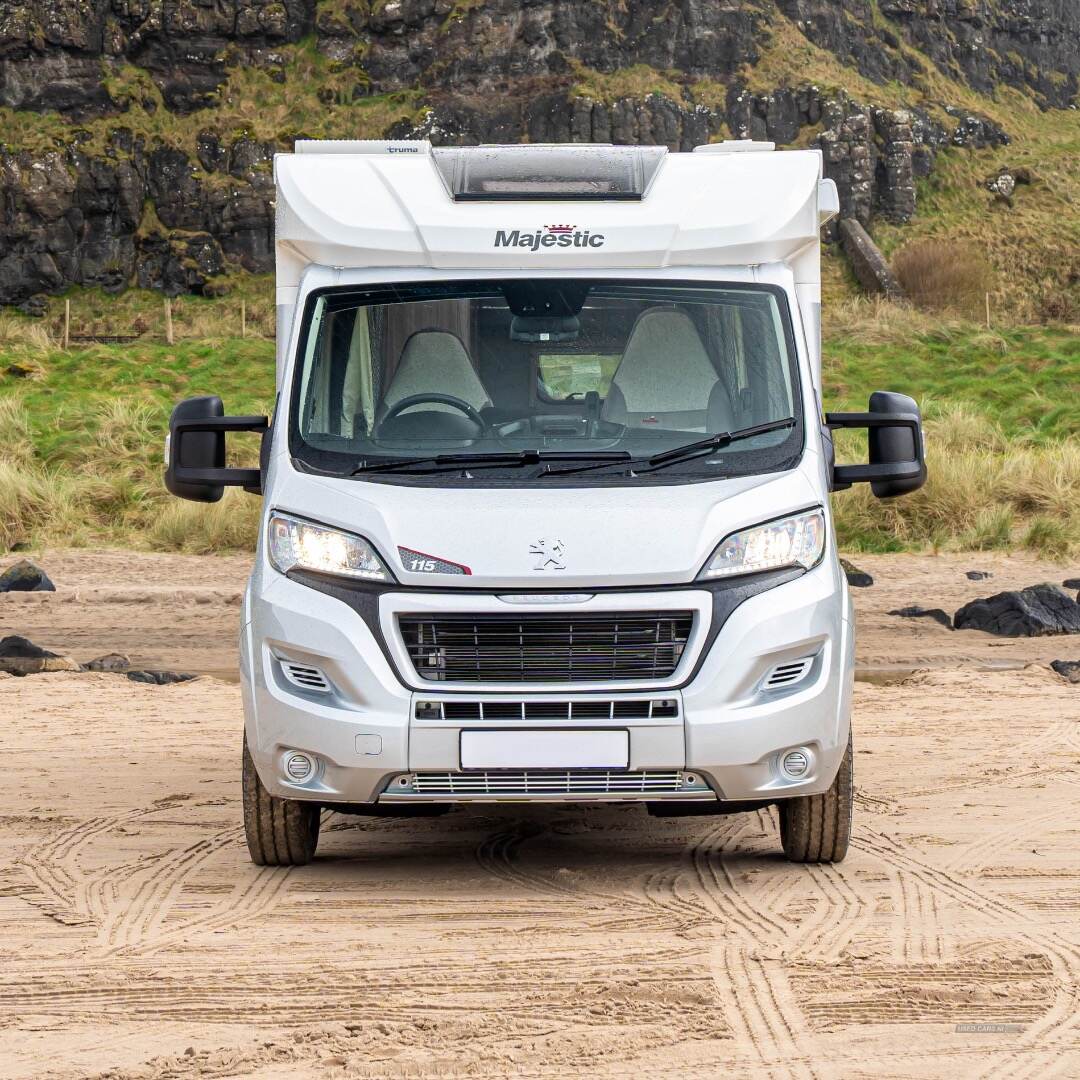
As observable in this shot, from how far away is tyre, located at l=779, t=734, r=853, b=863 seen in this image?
22.4 feet

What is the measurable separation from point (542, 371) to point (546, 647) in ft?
4.33

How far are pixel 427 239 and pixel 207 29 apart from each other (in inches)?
2318

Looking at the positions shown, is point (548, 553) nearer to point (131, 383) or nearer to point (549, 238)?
point (549, 238)

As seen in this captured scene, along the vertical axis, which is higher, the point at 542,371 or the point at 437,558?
the point at 542,371

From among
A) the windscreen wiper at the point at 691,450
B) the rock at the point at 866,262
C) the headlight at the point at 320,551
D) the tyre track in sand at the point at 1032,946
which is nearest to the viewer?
the tyre track in sand at the point at 1032,946

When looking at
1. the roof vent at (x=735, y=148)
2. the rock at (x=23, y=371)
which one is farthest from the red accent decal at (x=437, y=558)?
the rock at (x=23, y=371)

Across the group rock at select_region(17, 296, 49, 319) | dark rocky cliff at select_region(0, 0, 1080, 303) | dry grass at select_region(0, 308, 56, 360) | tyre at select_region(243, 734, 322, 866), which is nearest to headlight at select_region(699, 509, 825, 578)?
tyre at select_region(243, 734, 322, 866)

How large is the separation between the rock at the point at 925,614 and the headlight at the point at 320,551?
936cm

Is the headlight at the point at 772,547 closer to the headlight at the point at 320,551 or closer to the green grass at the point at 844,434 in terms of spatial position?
the green grass at the point at 844,434

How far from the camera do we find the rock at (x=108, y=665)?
1299cm

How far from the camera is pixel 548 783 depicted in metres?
6.28

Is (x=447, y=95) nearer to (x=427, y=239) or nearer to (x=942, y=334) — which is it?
(x=942, y=334)

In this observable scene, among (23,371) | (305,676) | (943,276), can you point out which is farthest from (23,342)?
(305,676)

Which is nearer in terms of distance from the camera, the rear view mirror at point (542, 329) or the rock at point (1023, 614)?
the rear view mirror at point (542, 329)
